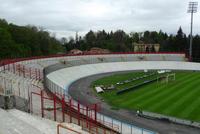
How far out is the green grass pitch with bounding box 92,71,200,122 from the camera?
3231 cm

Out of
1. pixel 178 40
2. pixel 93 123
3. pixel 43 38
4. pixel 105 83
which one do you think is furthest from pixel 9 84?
pixel 178 40

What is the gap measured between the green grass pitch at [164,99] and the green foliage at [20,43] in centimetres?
3603

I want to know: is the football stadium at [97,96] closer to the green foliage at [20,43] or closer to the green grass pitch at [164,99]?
the green grass pitch at [164,99]

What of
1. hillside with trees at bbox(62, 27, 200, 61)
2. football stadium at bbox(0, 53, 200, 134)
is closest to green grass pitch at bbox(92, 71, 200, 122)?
football stadium at bbox(0, 53, 200, 134)

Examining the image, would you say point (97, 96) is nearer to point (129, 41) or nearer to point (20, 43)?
point (20, 43)

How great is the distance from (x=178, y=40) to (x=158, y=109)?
257 feet

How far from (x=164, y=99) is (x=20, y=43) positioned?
5603cm

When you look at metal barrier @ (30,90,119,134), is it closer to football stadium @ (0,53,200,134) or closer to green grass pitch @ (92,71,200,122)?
football stadium @ (0,53,200,134)

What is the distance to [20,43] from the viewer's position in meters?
83.9

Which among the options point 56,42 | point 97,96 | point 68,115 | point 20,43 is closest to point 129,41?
point 56,42

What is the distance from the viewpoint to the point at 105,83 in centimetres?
5191

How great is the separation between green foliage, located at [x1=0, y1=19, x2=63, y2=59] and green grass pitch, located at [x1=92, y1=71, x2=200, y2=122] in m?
36.0

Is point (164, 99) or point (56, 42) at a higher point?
point (56, 42)

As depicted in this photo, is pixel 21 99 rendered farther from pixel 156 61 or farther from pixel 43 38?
pixel 43 38
